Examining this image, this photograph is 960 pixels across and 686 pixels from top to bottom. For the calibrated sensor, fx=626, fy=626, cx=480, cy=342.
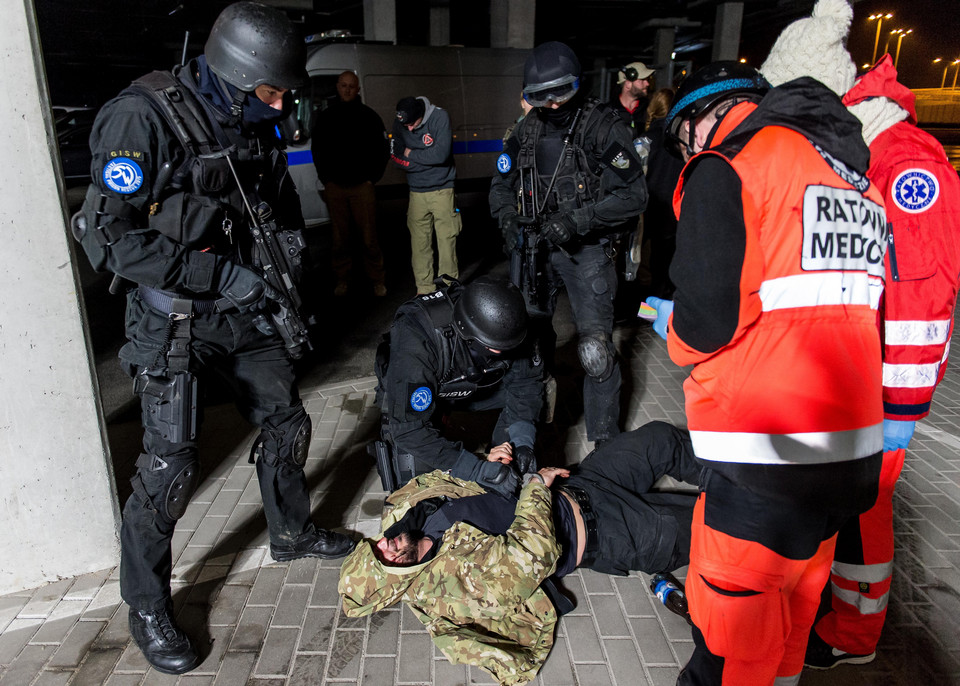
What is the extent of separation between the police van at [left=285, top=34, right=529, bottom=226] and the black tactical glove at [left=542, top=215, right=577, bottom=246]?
532 centimetres

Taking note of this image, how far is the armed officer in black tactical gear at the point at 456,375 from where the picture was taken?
264 cm

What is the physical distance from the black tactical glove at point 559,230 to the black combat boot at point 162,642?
252 cm

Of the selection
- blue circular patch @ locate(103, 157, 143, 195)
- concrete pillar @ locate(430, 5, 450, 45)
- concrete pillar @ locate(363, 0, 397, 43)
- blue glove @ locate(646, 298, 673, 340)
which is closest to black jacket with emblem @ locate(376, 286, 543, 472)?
blue glove @ locate(646, 298, 673, 340)

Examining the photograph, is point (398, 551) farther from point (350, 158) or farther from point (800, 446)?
point (350, 158)

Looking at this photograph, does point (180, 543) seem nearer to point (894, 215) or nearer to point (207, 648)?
point (207, 648)

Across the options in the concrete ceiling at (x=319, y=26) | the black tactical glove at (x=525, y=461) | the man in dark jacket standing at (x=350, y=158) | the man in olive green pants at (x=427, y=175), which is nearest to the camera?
the black tactical glove at (x=525, y=461)

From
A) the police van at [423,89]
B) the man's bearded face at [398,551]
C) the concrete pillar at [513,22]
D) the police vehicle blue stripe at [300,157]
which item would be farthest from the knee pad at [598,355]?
the concrete pillar at [513,22]

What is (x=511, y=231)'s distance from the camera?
3.77m

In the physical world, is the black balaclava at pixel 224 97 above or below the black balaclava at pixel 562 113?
above

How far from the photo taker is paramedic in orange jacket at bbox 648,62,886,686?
1514mm

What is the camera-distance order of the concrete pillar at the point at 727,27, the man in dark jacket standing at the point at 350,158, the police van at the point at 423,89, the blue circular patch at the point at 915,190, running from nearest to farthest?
the blue circular patch at the point at 915,190
the man in dark jacket standing at the point at 350,158
the police van at the point at 423,89
the concrete pillar at the point at 727,27

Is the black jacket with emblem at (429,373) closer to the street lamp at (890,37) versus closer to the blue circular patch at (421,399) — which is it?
the blue circular patch at (421,399)

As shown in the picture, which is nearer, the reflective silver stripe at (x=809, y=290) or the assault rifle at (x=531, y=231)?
the reflective silver stripe at (x=809, y=290)

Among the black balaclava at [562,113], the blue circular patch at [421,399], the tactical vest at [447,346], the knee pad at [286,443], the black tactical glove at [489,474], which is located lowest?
the black tactical glove at [489,474]
